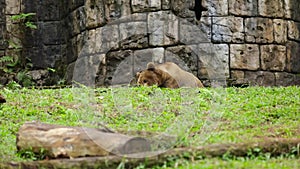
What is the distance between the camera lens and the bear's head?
11117 mm

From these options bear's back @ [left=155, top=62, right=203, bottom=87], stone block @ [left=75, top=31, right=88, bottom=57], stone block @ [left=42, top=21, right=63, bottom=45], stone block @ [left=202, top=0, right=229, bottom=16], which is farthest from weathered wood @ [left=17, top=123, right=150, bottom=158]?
stone block @ [left=42, top=21, right=63, bottom=45]

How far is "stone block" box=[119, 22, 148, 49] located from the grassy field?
111 inches

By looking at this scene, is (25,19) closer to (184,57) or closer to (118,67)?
(118,67)

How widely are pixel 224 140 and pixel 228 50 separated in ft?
20.9

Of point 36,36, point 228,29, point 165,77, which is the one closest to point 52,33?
point 36,36

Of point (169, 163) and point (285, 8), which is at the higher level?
point (285, 8)

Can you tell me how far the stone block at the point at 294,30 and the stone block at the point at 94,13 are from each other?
12.4ft

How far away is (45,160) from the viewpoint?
6.05 m

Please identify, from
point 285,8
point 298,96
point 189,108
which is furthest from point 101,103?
point 285,8

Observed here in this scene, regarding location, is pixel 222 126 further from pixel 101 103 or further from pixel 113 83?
pixel 113 83

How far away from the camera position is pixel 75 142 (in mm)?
6145

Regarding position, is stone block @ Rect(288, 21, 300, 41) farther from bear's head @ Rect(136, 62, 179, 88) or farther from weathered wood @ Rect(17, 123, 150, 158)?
weathered wood @ Rect(17, 123, 150, 158)

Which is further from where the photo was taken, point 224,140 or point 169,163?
point 224,140

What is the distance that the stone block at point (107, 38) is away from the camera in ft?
42.5
